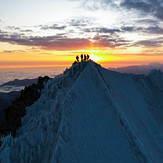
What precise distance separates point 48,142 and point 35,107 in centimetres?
750

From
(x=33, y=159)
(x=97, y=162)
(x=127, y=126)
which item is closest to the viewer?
(x=97, y=162)

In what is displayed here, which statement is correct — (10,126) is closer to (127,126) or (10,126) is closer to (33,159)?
(33,159)

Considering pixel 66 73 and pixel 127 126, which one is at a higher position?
pixel 66 73

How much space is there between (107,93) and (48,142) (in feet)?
24.4

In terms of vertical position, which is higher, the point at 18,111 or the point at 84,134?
the point at 84,134

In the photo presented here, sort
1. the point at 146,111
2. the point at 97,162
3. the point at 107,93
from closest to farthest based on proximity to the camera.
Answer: the point at 97,162 → the point at 107,93 → the point at 146,111

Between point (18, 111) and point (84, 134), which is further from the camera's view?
point (18, 111)

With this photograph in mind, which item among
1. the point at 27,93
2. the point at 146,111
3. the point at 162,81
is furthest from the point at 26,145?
the point at 162,81

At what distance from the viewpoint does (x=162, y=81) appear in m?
30.7

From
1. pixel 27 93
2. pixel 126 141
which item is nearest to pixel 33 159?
pixel 126 141

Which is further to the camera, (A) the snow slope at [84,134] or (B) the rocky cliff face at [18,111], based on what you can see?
(B) the rocky cliff face at [18,111]

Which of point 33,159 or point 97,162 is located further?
point 33,159

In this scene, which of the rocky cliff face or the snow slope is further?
the rocky cliff face

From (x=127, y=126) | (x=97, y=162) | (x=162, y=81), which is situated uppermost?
(x=162, y=81)
